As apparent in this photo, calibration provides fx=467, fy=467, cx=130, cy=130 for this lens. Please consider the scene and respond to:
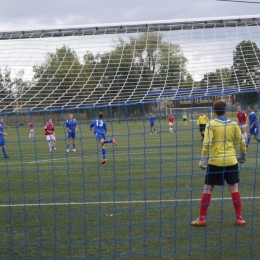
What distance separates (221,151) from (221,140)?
15 centimetres

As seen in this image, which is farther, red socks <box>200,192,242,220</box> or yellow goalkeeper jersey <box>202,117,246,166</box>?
red socks <box>200,192,242,220</box>

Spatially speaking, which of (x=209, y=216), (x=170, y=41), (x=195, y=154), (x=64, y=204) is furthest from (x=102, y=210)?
(x=195, y=154)

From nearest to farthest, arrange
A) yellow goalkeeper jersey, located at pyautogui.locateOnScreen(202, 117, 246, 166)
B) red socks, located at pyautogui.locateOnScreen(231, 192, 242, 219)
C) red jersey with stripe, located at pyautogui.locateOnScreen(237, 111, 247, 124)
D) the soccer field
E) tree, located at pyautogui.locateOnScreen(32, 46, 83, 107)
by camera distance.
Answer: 1. tree, located at pyautogui.locateOnScreen(32, 46, 83, 107)
2. the soccer field
3. yellow goalkeeper jersey, located at pyautogui.locateOnScreen(202, 117, 246, 166)
4. red socks, located at pyautogui.locateOnScreen(231, 192, 242, 219)
5. red jersey with stripe, located at pyautogui.locateOnScreen(237, 111, 247, 124)

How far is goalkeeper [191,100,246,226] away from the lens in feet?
20.9

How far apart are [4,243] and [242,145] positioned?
11.5 feet

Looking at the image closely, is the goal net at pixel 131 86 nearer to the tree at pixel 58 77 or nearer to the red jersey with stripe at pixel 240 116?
the tree at pixel 58 77

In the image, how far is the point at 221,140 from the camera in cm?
638

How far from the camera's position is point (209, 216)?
7113mm

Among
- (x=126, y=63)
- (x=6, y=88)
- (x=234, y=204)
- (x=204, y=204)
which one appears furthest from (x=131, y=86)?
(x=234, y=204)

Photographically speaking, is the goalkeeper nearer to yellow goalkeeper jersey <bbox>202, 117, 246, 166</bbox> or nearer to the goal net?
yellow goalkeeper jersey <bbox>202, 117, 246, 166</bbox>

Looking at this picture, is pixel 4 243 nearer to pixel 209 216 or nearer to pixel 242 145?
pixel 209 216

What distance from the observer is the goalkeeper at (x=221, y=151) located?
6367 millimetres

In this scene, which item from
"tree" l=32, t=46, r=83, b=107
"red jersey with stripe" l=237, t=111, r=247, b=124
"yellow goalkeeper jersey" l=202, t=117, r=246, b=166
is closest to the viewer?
"tree" l=32, t=46, r=83, b=107

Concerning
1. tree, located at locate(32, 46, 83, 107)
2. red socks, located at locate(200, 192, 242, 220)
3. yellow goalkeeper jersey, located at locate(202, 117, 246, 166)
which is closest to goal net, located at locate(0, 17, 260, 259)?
tree, located at locate(32, 46, 83, 107)
